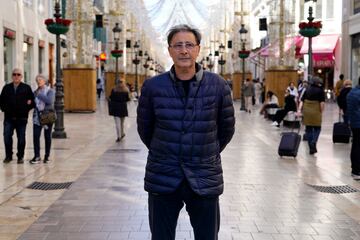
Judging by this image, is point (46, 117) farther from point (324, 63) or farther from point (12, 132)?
point (324, 63)

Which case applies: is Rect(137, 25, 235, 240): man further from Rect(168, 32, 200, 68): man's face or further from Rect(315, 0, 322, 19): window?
Rect(315, 0, 322, 19): window

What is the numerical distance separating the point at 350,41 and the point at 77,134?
885 inches

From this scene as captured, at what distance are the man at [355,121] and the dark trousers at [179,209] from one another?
6.78 meters

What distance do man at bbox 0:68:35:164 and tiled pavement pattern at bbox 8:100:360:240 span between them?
66.5 inches

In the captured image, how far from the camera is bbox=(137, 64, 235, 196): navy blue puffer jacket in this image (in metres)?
3.97

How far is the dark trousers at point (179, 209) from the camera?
4043mm

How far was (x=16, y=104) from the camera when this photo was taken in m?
11.8

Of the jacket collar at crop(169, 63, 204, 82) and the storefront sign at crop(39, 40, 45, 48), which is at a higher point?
the storefront sign at crop(39, 40, 45, 48)

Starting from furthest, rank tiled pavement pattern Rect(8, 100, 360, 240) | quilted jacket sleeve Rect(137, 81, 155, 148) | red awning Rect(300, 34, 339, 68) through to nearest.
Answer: red awning Rect(300, 34, 339, 68) → tiled pavement pattern Rect(8, 100, 360, 240) → quilted jacket sleeve Rect(137, 81, 155, 148)

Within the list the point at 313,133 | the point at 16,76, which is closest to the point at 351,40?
the point at 313,133

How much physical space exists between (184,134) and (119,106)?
44.2ft

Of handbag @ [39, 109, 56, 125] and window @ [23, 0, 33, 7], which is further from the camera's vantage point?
window @ [23, 0, 33, 7]

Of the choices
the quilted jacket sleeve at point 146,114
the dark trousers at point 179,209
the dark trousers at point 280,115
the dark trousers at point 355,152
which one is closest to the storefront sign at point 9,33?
the dark trousers at point 280,115

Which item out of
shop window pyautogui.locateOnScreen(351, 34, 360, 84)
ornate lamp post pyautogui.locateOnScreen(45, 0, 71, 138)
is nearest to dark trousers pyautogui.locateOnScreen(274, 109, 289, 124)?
ornate lamp post pyautogui.locateOnScreen(45, 0, 71, 138)
